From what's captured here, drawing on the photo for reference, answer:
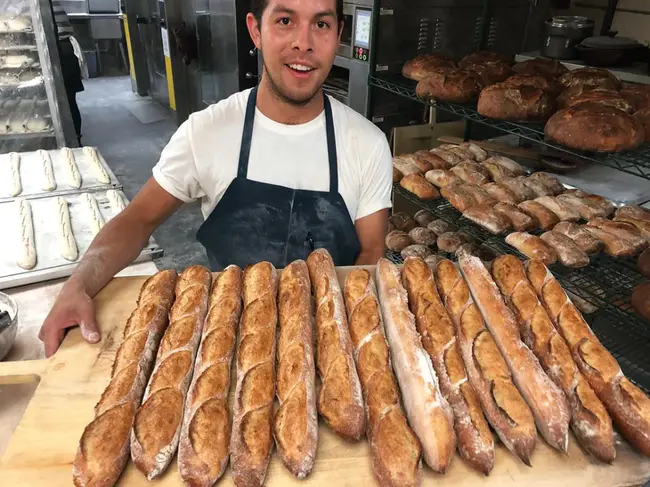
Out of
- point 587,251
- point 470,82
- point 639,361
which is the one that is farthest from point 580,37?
point 639,361

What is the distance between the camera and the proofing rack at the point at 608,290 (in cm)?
221

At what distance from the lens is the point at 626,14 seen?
12.6 feet

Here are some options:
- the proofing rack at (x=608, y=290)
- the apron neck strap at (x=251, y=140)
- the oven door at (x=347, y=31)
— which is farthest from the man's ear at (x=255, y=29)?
the oven door at (x=347, y=31)

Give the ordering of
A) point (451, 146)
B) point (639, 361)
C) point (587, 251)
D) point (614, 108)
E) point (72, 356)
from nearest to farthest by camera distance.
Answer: point (72, 356), point (614, 108), point (587, 251), point (639, 361), point (451, 146)

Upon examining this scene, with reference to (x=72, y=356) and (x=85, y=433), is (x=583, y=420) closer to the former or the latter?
(x=85, y=433)

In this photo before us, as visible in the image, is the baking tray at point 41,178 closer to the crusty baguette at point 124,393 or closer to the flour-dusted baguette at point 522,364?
the crusty baguette at point 124,393

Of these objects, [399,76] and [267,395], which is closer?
[267,395]

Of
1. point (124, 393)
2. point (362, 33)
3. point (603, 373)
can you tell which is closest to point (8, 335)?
point (124, 393)

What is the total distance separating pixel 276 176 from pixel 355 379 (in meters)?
1.12

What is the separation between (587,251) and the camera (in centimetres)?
240

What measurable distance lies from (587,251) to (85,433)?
229cm

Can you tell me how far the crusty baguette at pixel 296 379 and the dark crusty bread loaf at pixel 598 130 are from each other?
138 cm

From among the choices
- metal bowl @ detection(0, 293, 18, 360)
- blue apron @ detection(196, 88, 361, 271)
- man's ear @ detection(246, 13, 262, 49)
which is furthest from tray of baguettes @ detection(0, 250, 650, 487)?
man's ear @ detection(246, 13, 262, 49)

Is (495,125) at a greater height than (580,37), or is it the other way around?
(580,37)
